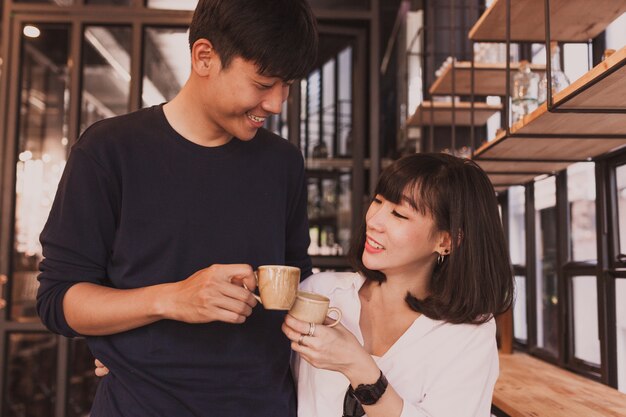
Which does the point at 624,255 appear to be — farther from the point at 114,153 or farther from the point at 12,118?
the point at 12,118

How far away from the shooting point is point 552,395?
217 centimetres

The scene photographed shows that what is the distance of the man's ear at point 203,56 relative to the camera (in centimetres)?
121

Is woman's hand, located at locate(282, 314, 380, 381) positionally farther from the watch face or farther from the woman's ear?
the woman's ear

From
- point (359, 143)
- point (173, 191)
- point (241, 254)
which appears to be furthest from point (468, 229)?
point (359, 143)

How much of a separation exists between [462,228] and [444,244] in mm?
78

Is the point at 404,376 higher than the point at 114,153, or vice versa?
the point at 114,153

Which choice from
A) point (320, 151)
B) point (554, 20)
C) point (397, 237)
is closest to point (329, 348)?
point (397, 237)

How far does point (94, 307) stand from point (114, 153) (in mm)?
297

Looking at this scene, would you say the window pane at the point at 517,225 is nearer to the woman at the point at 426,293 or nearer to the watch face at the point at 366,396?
the woman at the point at 426,293

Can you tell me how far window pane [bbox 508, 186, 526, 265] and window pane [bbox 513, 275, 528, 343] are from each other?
4.7 inches

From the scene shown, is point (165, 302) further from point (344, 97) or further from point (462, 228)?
point (344, 97)

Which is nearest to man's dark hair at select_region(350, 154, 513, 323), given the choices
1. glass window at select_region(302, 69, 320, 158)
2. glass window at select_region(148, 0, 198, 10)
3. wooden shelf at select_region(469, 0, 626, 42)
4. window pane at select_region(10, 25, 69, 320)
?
wooden shelf at select_region(469, 0, 626, 42)

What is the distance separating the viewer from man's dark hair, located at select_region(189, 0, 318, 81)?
116cm

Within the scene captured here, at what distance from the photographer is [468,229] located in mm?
1549
